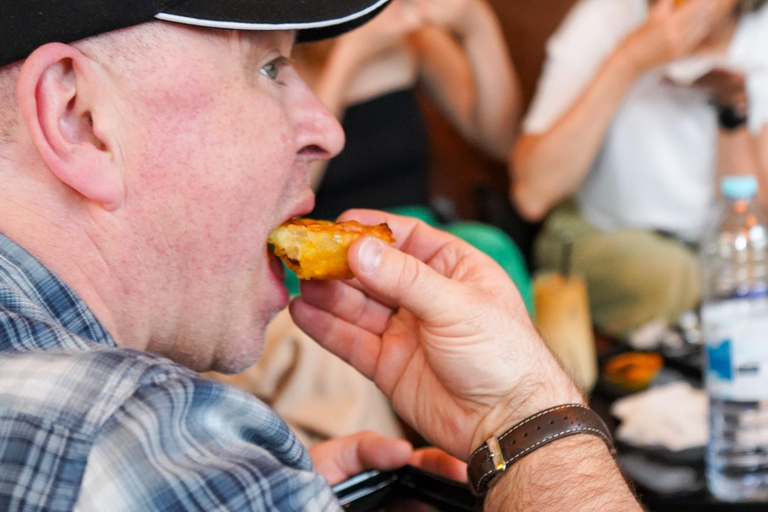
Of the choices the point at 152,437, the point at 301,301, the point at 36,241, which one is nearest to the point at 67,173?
the point at 36,241

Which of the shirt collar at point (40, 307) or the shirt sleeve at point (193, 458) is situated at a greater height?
the shirt collar at point (40, 307)

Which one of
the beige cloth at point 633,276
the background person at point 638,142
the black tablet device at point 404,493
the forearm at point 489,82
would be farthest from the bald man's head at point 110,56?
the forearm at point 489,82

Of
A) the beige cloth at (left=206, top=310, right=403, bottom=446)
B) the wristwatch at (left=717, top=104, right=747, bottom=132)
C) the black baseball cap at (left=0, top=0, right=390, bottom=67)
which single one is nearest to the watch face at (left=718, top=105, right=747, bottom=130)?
the wristwatch at (left=717, top=104, right=747, bottom=132)

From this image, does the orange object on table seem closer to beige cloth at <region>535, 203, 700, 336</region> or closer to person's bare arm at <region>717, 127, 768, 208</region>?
beige cloth at <region>535, 203, 700, 336</region>

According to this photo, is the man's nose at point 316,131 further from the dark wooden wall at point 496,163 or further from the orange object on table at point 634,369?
the dark wooden wall at point 496,163

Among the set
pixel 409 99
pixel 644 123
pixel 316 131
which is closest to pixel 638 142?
pixel 644 123
